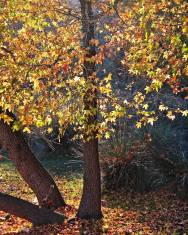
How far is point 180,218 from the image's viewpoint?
30.8 ft

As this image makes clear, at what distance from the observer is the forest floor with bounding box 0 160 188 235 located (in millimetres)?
8609

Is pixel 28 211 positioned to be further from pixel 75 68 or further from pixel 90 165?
pixel 75 68

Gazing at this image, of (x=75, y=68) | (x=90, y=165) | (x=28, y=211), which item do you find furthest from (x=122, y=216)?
(x=75, y=68)

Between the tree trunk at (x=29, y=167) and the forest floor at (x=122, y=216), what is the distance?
36 cm

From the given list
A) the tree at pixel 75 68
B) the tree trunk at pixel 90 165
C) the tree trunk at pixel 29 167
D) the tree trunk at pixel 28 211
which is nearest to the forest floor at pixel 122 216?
the tree trunk at pixel 28 211

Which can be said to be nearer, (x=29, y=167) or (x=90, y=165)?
(x=90, y=165)

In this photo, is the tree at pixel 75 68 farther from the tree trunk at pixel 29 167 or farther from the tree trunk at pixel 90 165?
the tree trunk at pixel 29 167

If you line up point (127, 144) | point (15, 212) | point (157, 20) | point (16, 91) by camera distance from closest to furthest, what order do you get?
point (157, 20) < point (16, 91) < point (15, 212) < point (127, 144)

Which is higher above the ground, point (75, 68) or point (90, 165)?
point (75, 68)

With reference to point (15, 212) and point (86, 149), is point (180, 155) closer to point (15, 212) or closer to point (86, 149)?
point (86, 149)

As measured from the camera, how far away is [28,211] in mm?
8594

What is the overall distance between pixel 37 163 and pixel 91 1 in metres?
3.25

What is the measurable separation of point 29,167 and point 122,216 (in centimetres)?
212

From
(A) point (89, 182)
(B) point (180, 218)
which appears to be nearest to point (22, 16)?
(A) point (89, 182)
